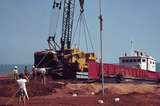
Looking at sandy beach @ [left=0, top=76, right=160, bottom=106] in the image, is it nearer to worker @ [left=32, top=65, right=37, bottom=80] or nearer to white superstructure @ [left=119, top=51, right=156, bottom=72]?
worker @ [left=32, top=65, right=37, bottom=80]

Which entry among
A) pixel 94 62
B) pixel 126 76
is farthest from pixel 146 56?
pixel 94 62

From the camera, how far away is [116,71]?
56.5 metres

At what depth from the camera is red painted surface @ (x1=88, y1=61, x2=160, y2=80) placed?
52.5 metres

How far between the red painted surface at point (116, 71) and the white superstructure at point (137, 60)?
1764 mm

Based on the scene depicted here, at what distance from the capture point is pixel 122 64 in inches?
2488

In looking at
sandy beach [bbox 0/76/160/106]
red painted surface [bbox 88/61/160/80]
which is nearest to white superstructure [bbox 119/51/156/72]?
red painted surface [bbox 88/61/160/80]

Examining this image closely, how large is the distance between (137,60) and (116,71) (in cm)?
649

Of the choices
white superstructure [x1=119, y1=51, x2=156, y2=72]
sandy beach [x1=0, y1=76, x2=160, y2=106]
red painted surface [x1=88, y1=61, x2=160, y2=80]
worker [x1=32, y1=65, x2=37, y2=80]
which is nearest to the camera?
sandy beach [x1=0, y1=76, x2=160, y2=106]

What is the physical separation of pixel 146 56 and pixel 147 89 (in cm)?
1683

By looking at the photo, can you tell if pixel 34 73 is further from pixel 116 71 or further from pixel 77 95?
pixel 77 95

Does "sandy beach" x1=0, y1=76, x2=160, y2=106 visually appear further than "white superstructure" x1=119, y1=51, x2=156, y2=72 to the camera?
No

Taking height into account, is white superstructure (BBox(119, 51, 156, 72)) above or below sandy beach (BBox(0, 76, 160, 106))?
above

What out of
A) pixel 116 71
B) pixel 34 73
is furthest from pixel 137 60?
pixel 34 73

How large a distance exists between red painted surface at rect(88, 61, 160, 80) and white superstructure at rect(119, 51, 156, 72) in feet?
5.79
